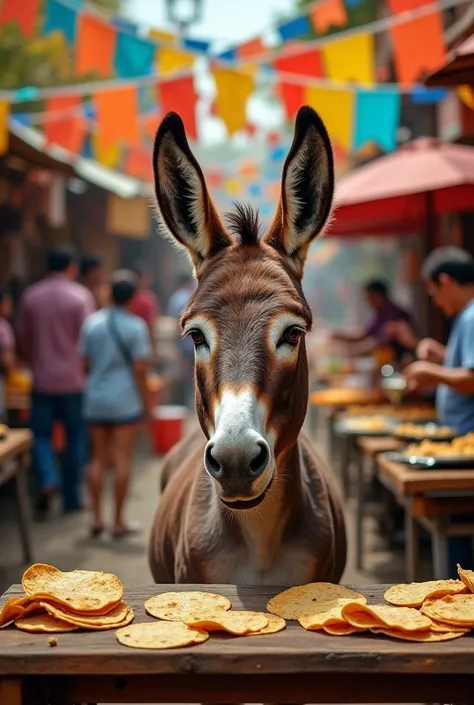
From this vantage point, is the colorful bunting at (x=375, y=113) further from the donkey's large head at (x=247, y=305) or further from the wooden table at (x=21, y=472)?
the donkey's large head at (x=247, y=305)

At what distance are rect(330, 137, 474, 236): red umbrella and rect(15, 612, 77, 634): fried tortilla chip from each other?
19.4 feet

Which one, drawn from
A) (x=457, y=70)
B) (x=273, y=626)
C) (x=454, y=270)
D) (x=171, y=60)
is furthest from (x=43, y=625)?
(x=171, y=60)

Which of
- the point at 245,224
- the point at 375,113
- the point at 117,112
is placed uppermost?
the point at 117,112

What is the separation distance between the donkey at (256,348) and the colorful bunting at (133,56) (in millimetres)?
6383

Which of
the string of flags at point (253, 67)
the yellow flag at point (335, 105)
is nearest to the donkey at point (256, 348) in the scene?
the string of flags at point (253, 67)

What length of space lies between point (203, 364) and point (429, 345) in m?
3.89

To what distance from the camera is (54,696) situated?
7.89 feet

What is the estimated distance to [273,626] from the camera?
7.88 ft

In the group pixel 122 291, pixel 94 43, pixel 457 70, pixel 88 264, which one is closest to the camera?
pixel 457 70

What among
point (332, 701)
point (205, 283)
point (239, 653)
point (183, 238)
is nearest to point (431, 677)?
point (332, 701)

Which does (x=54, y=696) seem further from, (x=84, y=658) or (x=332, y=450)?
(x=332, y=450)

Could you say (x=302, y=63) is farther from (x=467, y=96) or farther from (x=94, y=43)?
(x=467, y=96)

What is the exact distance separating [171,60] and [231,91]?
3.94 ft

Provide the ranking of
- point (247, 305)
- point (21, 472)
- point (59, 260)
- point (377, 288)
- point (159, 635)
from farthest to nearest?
point (377, 288) < point (59, 260) < point (21, 472) < point (247, 305) < point (159, 635)
